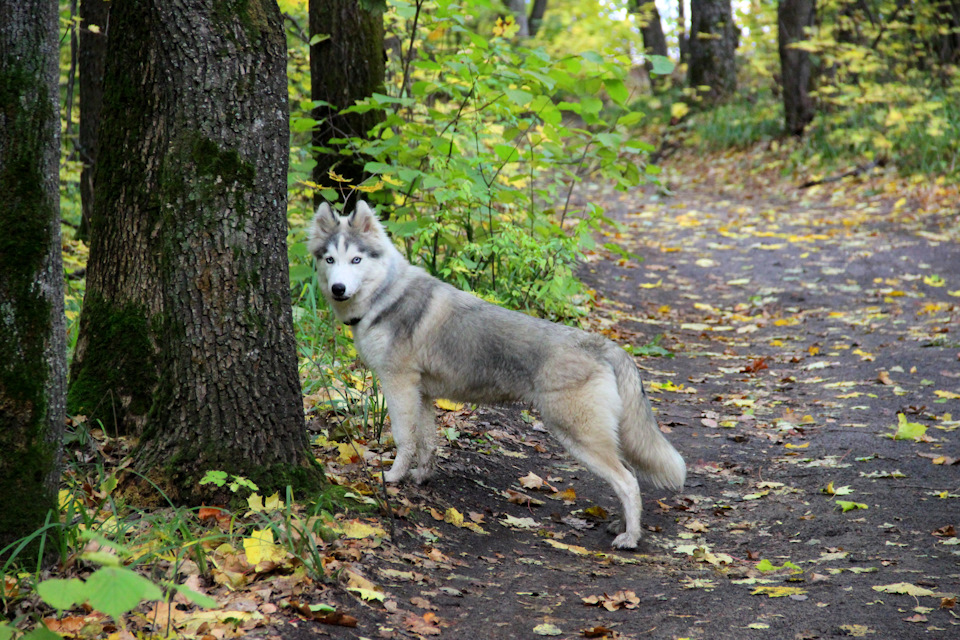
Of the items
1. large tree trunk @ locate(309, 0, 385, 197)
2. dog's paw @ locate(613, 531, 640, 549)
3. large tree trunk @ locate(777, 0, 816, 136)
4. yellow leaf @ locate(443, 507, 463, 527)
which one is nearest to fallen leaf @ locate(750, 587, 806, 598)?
dog's paw @ locate(613, 531, 640, 549)

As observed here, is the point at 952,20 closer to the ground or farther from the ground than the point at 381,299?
farther from the ground

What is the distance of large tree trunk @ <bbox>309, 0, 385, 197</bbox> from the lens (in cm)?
743

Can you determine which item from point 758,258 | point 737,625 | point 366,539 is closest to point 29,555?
point 366,539

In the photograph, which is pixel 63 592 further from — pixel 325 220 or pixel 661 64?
pixel 661 64

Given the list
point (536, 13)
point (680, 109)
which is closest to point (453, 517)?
point (680, 109)

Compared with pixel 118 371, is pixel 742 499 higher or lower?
lower

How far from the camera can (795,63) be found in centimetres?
1698

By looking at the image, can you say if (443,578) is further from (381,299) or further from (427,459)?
(381,299)

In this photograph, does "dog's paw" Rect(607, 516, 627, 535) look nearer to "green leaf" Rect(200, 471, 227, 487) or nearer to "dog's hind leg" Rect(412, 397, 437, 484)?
"dog's hind leg" Rect(412, 397, 437, 484)

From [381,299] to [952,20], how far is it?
16.5 m

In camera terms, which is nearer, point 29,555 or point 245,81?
point 29,555

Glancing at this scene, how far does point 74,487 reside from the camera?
3.71 meters

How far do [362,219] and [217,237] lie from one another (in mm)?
1535

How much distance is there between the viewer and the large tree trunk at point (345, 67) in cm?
743
